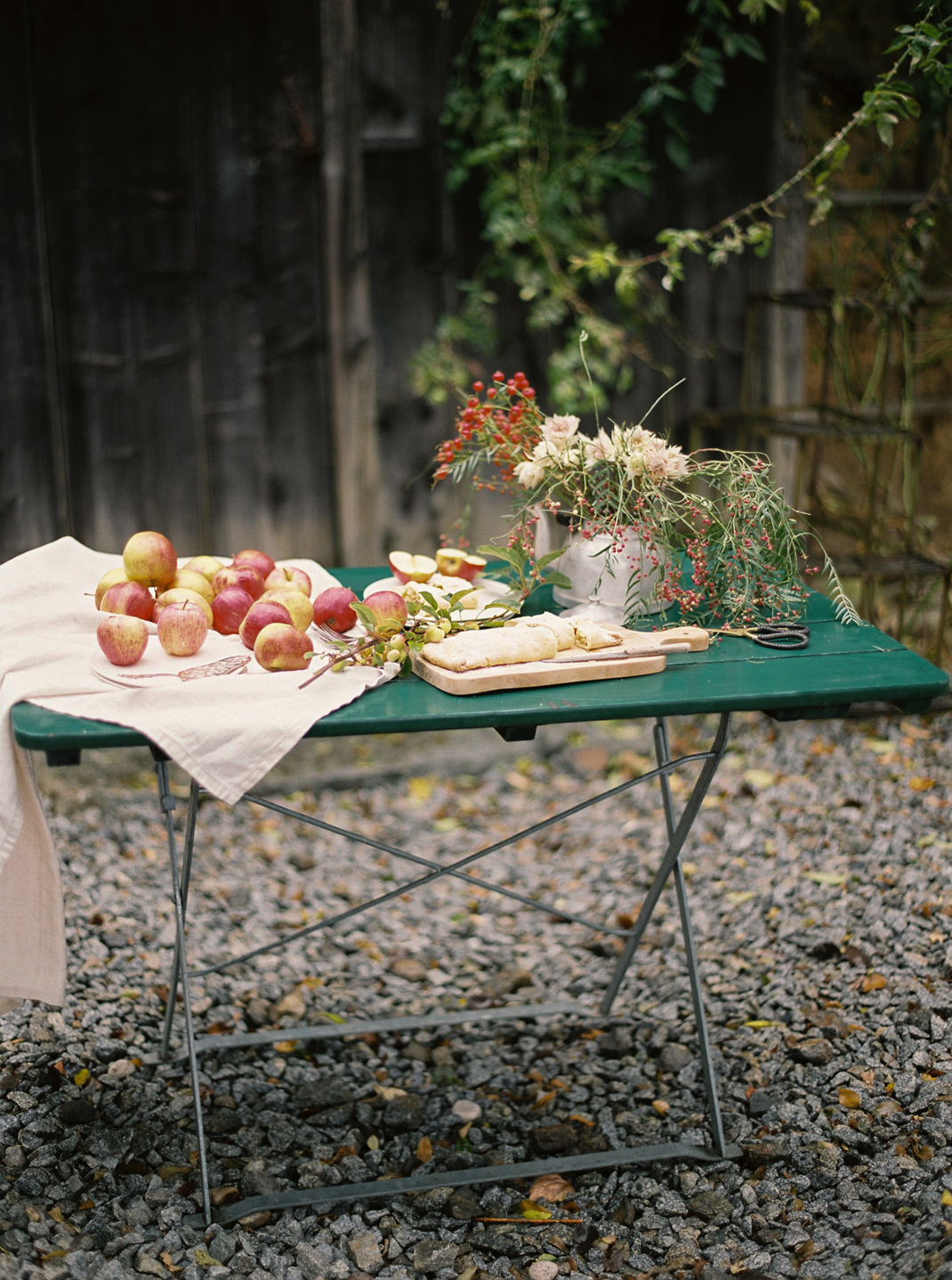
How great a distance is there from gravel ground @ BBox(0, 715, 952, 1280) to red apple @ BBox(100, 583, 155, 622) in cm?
107

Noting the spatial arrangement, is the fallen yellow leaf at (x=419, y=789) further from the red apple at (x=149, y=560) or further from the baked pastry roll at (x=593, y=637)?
the baked pastry roll at (x=593, y=637)

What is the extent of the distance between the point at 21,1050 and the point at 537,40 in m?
3.22

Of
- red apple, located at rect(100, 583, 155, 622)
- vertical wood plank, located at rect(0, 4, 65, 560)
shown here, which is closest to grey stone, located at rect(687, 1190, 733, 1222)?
red apple, located at rect(100, 583, 155, 622)

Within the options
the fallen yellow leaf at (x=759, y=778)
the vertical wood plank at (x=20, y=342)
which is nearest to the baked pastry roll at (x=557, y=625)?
the fallen yellow leaf at (x=759, y=778)

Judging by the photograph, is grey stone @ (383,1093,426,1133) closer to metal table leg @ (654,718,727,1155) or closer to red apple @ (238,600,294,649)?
metal table leg @ (654,718,727,1155)

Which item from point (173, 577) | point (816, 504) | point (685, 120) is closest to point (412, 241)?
point (685, 120)

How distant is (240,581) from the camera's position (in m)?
2.26

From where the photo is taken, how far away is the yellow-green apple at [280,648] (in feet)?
6.43

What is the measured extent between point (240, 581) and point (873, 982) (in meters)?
1.77

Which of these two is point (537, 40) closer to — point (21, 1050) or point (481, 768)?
point (481, 768)

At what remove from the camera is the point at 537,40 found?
12.3 feet

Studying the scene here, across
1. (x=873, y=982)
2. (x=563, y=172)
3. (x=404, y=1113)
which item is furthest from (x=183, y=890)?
(x=563, y=172)

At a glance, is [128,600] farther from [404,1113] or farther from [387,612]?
[404,1113]

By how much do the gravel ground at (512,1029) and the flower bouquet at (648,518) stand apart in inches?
41.1
